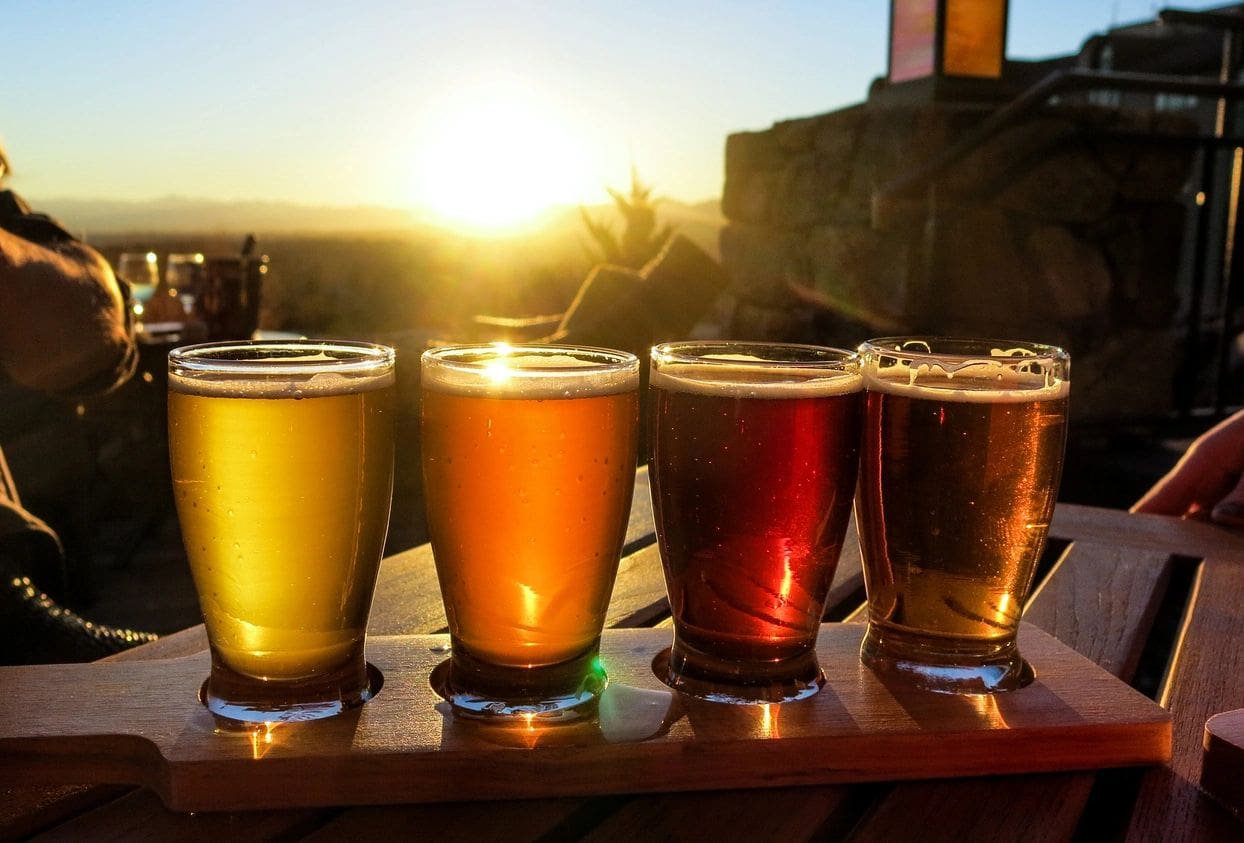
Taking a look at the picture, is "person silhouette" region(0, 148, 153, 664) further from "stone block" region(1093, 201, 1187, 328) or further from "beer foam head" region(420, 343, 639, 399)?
"stone block" region(1093, 201, 1187, 328)

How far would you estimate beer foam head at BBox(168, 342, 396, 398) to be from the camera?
85cm

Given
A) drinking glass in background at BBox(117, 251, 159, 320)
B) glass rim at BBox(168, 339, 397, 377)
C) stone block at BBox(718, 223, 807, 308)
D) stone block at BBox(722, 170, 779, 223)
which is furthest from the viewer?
stone block at BBox(722, 170, 779, 223)

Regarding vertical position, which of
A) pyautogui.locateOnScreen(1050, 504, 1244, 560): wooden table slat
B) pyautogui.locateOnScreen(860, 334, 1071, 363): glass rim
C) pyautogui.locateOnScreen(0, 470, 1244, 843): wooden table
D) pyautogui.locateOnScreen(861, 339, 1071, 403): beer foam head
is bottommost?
pyautogui.locateOnScreen(0, 470, 1244, 843): wooden table

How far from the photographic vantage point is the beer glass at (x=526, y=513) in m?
0.89

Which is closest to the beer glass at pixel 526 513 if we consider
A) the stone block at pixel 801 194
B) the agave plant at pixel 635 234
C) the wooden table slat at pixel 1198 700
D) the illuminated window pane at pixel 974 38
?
the wooden table slat at pixel 1198 700

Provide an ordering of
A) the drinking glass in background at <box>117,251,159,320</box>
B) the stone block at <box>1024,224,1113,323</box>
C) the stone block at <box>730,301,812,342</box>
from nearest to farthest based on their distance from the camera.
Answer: the drinking glass in background at <box>117,251,159,320</box>, the stone block at <box>1024,224,1113,323</box>, the stone block at <box>730,301,812,342</box>

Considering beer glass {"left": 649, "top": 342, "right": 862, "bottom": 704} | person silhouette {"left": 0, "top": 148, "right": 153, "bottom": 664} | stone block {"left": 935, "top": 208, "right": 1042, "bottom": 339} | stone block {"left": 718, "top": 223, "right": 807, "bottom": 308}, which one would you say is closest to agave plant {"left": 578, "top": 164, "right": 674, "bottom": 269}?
stone block {"left": 718, "top": 223, "right": 807, "bottom": 308}

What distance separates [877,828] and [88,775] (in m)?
0.63

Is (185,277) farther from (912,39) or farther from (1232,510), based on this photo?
(1232,510)

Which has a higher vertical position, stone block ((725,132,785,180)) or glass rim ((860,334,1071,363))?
stone block ((725,132,785,180))

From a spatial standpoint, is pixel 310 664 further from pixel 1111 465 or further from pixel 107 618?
pixel 1111 465

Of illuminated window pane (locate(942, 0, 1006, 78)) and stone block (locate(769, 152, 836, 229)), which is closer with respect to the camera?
illuminated window pane (locate(942, 0, 1006, 78))

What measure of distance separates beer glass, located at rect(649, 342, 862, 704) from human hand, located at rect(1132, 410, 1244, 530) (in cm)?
106

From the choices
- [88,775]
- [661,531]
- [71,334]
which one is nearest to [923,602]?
[661,531]
